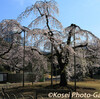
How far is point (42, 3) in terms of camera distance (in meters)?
14.6

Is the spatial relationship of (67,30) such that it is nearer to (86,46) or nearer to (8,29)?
(86,46)

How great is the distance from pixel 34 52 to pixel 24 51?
1.14 metres

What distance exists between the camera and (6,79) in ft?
99.8

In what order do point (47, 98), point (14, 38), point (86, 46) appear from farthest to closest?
1. point (86, 46)
2. point (14, 38)
3. point (47, 98)

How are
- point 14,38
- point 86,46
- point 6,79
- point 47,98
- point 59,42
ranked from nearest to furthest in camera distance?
point 47,98 → point 59,42 → point 14,38 → point 86,46 → point 6,79

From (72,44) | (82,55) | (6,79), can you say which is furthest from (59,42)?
(6,79)

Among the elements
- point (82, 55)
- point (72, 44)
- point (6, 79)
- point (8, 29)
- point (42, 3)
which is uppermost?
point (42, 3)

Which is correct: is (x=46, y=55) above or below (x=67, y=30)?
below

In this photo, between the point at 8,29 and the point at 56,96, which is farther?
the point at 8,29

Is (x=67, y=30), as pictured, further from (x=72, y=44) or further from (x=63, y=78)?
(x=63, y=78)

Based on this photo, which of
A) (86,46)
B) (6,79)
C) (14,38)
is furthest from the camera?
(6,79)

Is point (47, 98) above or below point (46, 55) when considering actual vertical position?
below

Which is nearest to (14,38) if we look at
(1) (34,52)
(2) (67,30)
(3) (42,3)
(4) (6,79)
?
(1) (34,52)

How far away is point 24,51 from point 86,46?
6065 millimetres
